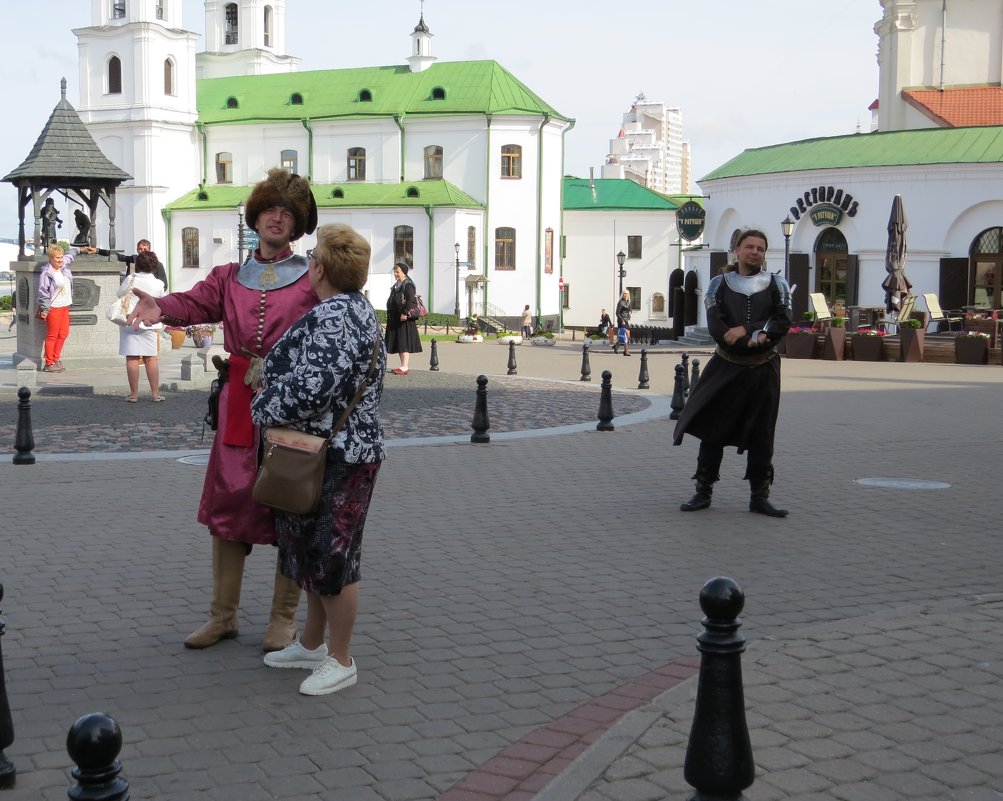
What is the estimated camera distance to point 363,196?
213 feet

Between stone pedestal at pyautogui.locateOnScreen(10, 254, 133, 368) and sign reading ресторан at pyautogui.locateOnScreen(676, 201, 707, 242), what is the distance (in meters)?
28.6

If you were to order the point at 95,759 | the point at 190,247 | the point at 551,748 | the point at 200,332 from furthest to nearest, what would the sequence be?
the point at 190,247
the point at 200,332
the point at 551,748
the point at 95,759

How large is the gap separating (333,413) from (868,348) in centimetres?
2776

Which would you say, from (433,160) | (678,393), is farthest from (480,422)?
A: (433,160)

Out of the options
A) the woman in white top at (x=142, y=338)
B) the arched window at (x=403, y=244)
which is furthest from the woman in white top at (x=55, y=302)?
the arched window at (x=403, y=244)

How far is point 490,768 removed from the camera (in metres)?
4.48

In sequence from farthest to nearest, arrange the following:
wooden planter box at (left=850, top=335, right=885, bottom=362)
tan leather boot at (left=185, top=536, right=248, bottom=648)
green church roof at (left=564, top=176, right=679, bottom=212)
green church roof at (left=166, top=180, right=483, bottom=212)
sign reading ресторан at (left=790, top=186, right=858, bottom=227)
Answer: green church roof at (left=564, top=176, right=679, bottom=212) → green church roof at (left=166, top=180, right=483, bottom=212) → sign reading ресторан at (left=790, top=186, right=858, bottom=227) → wooden planter box at (left=850, top=335, right=885, bottom=362) → tan leather boot at (left=185, top=536, right=248, bottom=648)

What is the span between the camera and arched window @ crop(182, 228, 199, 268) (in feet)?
221

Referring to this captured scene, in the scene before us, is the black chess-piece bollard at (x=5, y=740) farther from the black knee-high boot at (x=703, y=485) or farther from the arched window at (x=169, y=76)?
the arched window at (x=169, y=76)

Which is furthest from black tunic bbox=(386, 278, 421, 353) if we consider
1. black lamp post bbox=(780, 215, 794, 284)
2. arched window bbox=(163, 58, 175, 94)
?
Answer: arched window bbox=(163, 58, 175, 94)

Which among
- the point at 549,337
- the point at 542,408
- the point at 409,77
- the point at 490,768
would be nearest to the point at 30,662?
the point at 490,768

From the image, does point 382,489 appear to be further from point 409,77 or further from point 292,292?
point 409,77

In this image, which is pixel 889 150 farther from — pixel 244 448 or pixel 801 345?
pixel 244 448

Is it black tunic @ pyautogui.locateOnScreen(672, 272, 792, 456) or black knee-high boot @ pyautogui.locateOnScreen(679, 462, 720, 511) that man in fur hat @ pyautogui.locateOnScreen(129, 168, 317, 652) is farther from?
black knee-high boot @ pyautogui.locateOnScreen(679, 462, 720, 511)
